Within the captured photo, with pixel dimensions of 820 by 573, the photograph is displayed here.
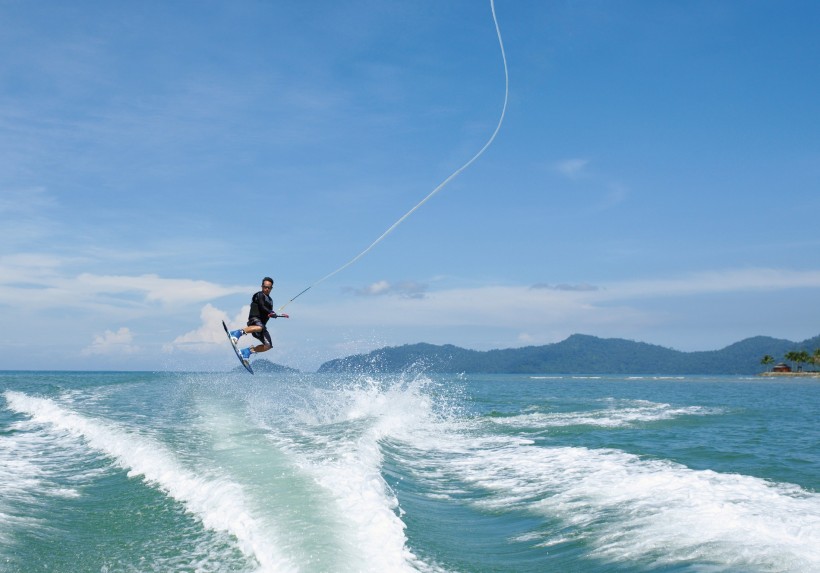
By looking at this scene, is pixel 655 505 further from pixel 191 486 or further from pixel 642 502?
pixel 191 486

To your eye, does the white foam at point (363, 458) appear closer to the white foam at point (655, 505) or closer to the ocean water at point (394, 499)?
the ocean water at point (394, 499)

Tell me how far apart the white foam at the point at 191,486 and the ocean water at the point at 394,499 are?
0.04 m

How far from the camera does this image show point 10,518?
9039 mm

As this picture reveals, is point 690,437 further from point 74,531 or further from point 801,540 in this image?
point 74,531

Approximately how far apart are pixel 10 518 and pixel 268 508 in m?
3.54

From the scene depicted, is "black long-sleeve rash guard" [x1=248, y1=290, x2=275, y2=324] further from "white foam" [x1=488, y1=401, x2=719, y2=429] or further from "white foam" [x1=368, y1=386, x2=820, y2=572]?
"white foam" [x1=488, y1=401, x2=719, y2=429]

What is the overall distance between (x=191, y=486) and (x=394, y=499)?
3.31m

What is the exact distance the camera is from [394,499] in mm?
10297

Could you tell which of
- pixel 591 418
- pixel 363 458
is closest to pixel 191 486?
pixel 363 458

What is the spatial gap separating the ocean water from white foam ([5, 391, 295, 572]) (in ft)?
0.13

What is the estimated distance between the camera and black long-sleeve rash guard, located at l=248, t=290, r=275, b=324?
18625 mm

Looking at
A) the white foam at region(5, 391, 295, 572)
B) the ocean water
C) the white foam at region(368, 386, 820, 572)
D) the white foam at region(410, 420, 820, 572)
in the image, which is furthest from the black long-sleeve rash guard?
the white foam at region(410, 420, 820, 572)

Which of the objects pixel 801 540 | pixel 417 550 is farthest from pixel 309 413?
pixel 801 540

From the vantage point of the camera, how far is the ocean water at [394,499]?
7535mm
